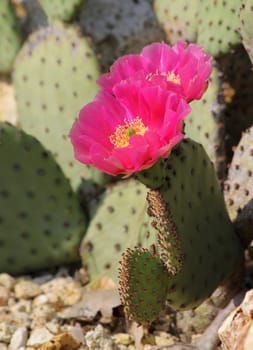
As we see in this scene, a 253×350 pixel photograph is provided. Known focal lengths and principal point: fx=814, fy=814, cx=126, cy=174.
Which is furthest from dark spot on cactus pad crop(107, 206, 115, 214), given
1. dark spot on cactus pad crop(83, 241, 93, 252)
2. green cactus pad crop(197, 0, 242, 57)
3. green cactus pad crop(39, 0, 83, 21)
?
green cactus pad crop(39, 0, 83, 21)

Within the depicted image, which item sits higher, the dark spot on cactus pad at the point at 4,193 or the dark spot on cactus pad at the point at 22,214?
the dark spot on cactus pad at the point at 4,193

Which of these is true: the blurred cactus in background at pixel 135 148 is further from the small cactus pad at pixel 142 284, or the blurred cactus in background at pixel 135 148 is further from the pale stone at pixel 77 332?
the pale stone at pixel 77 332

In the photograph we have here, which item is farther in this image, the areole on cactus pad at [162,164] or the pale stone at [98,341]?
the pale stone at [98,341]


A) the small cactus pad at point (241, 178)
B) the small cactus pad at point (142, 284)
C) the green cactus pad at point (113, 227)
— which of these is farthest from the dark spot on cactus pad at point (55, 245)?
the small cactus pad at point (142, 284)

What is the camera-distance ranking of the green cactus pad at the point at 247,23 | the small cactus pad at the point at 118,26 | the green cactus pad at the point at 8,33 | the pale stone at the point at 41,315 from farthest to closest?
the small cactus pad at the point at 118,26 < the green cactus pad at the point at 8,33 < the pale stone at the point at 41,315 < the green cactus pad at the point at 247,23

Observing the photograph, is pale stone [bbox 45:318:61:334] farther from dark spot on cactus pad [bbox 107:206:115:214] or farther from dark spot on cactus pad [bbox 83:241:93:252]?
dark spot on cactus pad [bbox 107:206:115:214]

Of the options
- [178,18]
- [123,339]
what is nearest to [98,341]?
[123,339]

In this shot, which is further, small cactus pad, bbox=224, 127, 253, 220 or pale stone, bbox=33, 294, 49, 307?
pale stone, bbox=33, 294, 49, 307
